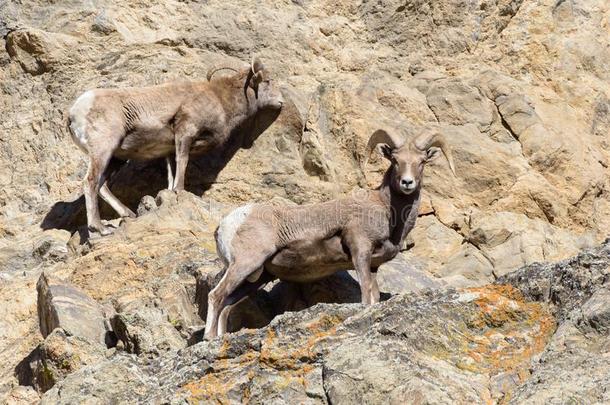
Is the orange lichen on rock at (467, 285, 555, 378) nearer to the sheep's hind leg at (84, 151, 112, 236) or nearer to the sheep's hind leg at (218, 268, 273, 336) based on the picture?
the sheep's hind leg at (218, 268, 273, 336)

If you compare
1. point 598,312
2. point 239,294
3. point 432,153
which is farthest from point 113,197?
point 598,312

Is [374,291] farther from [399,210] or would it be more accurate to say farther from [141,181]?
[141,181]

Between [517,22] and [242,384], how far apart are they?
1036cm

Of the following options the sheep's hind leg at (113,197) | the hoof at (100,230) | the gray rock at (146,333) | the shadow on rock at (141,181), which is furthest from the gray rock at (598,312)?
the shadow on rock at (141,181)

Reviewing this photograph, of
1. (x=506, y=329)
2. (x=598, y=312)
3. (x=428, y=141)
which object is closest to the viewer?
(x=598, y=312)

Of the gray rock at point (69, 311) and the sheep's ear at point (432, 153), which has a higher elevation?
the sheep's ear at point (432, 153)

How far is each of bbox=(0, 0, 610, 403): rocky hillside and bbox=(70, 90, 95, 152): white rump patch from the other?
1104mm

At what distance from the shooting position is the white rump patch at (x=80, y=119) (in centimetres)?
1551

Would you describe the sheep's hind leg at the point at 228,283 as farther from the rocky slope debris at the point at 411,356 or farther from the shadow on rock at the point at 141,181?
the shadow on rock at the point at 141,181

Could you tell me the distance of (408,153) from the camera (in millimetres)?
13078

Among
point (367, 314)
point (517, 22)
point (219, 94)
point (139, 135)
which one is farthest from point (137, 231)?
point (517, 22)

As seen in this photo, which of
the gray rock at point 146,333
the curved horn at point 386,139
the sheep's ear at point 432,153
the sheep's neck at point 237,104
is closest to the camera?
the gray rock at point 146,333

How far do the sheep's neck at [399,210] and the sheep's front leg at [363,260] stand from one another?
43cm

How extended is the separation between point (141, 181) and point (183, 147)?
95cm
